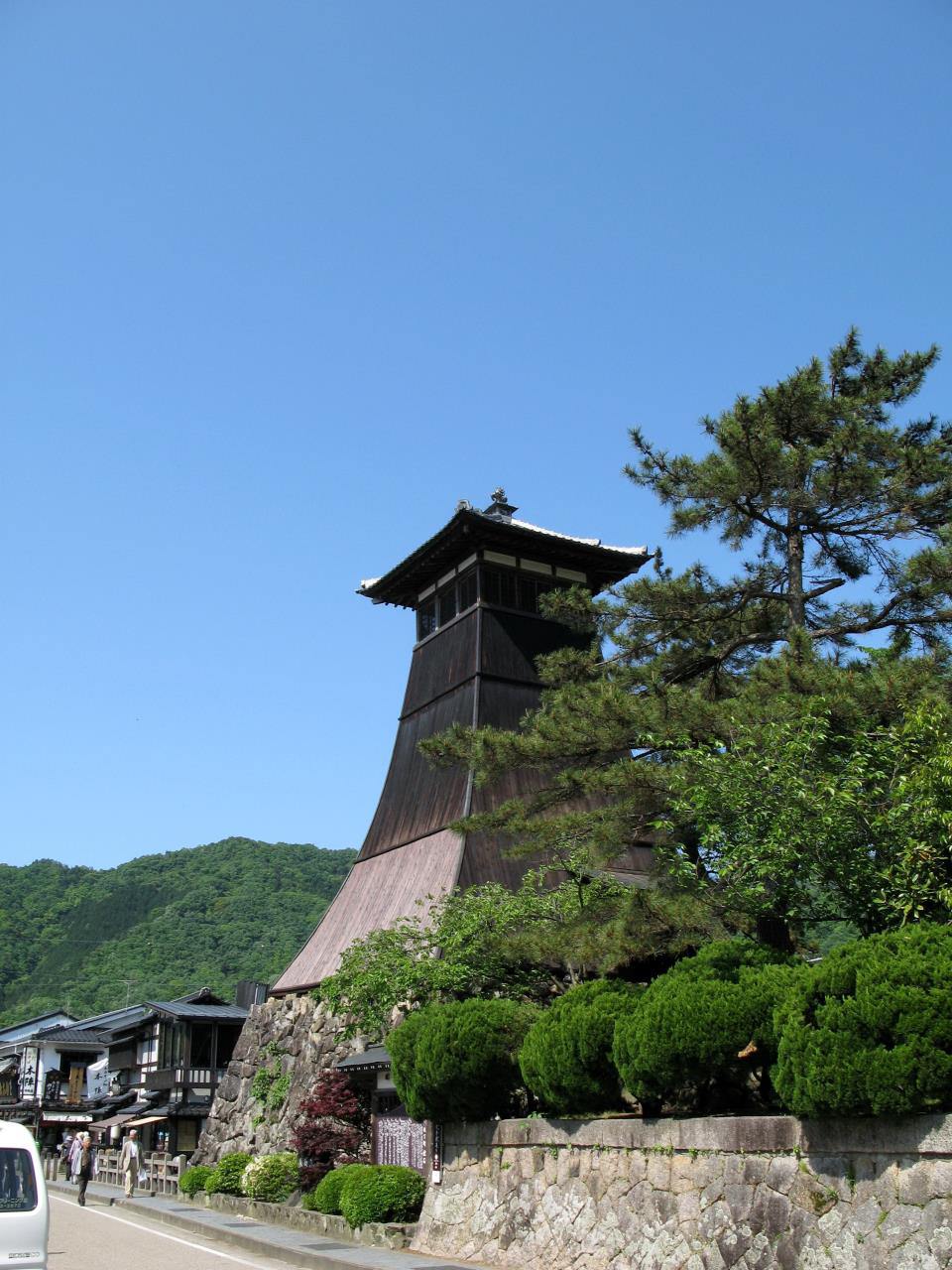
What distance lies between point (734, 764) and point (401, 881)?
17420mm

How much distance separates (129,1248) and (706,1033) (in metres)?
10.6

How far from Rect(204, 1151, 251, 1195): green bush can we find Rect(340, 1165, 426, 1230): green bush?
7.89 metres

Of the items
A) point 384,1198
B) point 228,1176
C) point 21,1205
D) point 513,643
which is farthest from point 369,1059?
point 21,1205

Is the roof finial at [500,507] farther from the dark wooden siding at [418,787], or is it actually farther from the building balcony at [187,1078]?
the building balcony at [187,1078]

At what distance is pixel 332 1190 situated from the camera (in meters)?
19.5

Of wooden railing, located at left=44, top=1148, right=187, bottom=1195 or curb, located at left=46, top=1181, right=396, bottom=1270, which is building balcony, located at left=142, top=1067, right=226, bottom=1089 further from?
curb, located at left=46, top=1181, right=396, bottom=1270

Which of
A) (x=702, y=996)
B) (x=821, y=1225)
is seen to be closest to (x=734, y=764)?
(x=702, y=996)

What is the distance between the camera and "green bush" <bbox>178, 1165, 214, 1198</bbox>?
86.4 feet

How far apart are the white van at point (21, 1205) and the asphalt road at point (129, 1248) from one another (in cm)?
495

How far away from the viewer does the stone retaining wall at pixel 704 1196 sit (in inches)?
351

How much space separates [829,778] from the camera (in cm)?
1251

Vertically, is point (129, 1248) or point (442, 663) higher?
point (442, 663)

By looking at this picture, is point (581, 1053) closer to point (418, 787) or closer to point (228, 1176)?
point (228, 1176)

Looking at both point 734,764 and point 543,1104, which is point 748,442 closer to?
point 734,764
